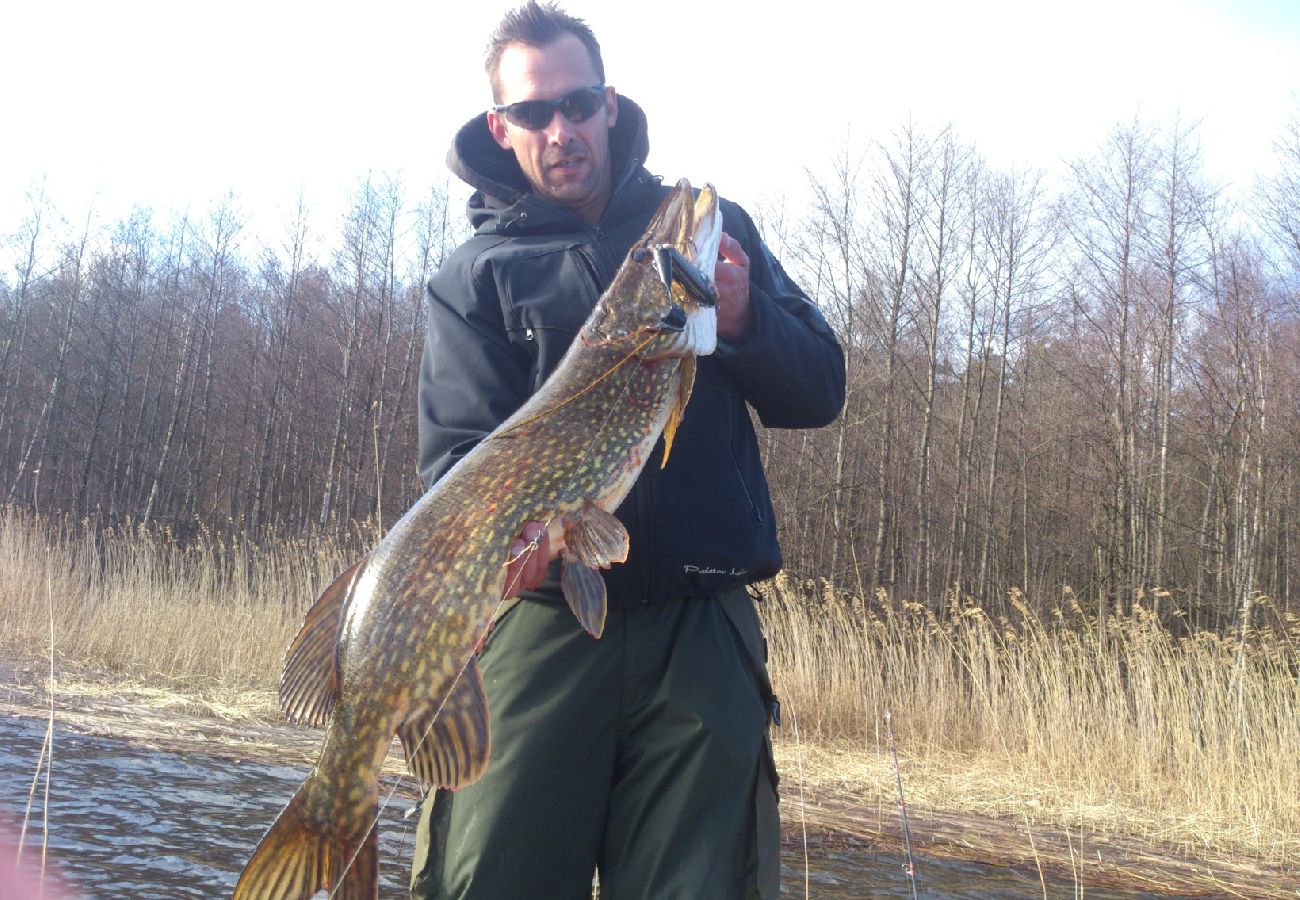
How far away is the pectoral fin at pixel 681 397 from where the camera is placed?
2123mm

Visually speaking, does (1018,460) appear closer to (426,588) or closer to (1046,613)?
(1046,613)

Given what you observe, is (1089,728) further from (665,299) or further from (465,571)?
(465,571)

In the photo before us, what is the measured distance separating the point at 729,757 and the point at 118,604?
1033 cm

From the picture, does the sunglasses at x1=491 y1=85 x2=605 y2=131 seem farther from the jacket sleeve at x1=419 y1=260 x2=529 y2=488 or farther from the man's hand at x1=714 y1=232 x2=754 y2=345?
the man's hand at x1=714 y1=232 x2=754 y2=345

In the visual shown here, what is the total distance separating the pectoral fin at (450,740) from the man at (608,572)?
6.8 inches

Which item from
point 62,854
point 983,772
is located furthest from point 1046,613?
point 62,854

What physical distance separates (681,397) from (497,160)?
0.96 metres

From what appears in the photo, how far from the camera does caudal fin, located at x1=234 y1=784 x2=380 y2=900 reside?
1713mm

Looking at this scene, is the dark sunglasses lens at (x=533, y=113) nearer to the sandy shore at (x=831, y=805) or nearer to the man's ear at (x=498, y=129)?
the man's ear at (x=498, y=129)

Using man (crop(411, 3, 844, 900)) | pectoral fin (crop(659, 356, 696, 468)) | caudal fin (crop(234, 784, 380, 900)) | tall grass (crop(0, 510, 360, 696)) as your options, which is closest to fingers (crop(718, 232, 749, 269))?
man (crop(411, 3, 844, 900))

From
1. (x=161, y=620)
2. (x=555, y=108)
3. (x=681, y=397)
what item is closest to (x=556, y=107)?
(x=555, y=108)

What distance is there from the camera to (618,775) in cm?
210

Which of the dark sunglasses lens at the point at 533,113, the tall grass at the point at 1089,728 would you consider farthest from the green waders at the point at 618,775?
the tall grass at the point at 1089,728

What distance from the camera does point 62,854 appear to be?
4312mm
